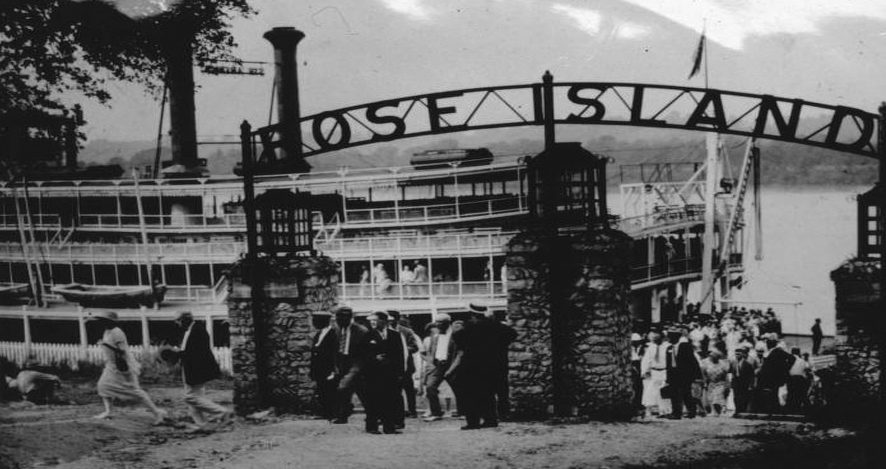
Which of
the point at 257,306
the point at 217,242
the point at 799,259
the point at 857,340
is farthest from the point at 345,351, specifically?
the point at 799,259

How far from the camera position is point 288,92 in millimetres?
24328

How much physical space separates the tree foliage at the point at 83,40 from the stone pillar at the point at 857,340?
9.56 meters

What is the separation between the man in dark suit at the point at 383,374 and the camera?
365 inches

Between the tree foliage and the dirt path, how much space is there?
18.0ft

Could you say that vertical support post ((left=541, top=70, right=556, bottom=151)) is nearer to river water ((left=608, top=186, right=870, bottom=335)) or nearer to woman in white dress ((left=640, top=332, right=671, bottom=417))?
woman in white dress ((left=640, top=332, right=671, bottom=417))

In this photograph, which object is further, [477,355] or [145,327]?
[145,327]

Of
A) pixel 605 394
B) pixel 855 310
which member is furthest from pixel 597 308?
pixel 855 310

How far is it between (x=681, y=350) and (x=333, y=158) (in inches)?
606

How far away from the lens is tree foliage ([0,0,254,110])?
12.9 m

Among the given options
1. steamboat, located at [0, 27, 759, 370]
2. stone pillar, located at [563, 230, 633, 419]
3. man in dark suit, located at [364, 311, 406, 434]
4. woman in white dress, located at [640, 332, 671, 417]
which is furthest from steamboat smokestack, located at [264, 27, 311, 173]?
woman in white dress, located at [640, 332, 671, 417]

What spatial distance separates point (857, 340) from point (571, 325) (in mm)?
3458

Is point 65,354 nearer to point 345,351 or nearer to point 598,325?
point 345,351

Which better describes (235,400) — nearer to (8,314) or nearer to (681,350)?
(681,350)

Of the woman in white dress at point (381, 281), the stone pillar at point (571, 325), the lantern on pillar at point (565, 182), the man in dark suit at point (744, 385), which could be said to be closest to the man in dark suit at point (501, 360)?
the stone pillar at point (571, 325)
